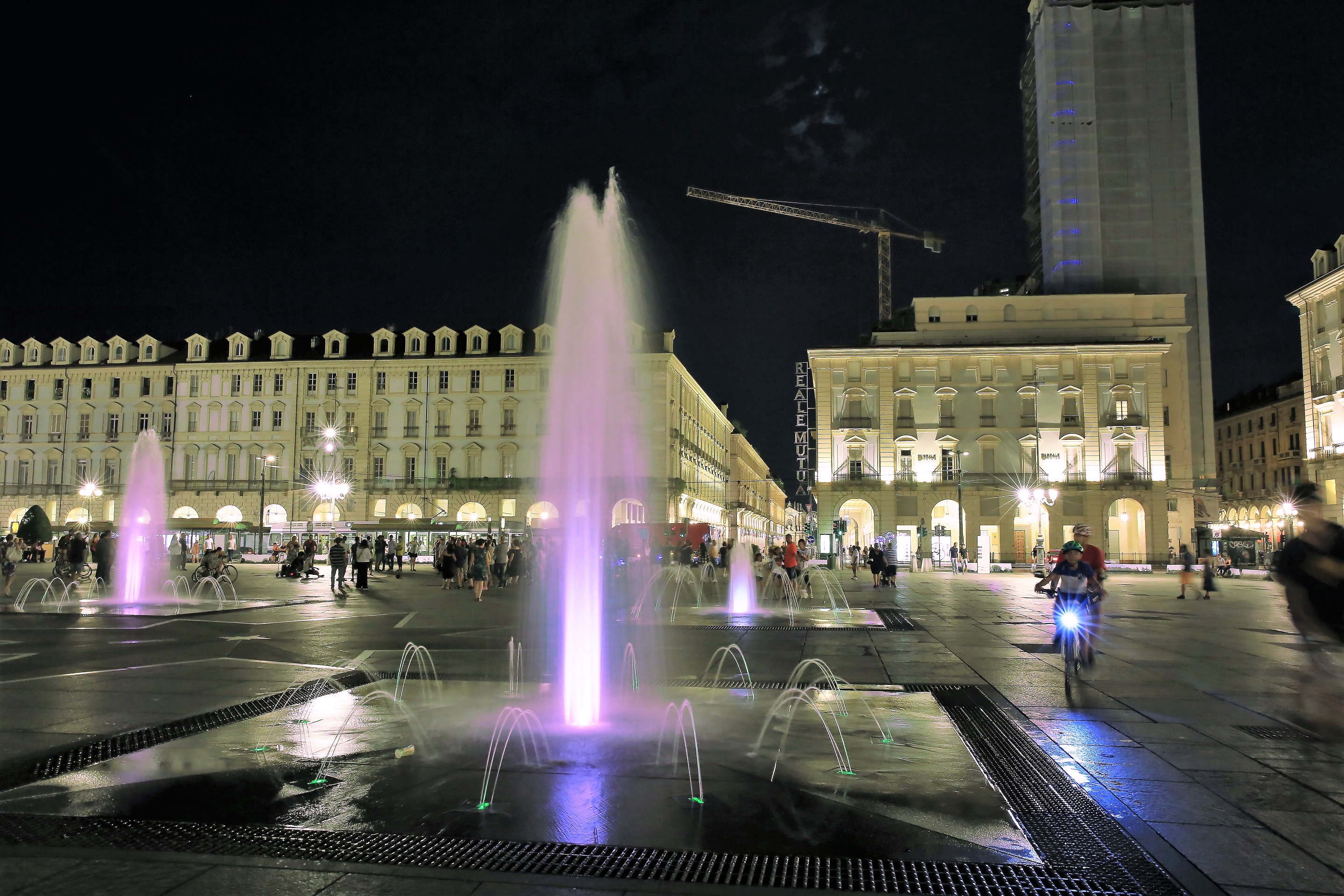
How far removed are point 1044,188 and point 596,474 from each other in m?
71.8

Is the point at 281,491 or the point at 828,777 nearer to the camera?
the point at 828,777

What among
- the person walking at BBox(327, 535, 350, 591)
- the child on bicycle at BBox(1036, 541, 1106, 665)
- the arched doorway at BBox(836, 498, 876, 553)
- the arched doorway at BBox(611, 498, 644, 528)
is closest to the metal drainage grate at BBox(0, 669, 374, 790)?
the child on bicycle at BBox(1036, 541, 1106, 665)

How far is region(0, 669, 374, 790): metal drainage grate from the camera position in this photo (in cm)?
579

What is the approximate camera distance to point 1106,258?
70688mm

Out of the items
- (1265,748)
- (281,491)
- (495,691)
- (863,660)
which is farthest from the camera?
(281,491)

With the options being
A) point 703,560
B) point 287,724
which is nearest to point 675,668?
point 287,724

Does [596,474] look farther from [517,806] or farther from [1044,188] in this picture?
[1044,188]

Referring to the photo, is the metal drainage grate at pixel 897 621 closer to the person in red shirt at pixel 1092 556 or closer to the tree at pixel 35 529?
the person in red shirt at pixel 1092 556

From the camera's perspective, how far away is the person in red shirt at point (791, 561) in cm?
2386

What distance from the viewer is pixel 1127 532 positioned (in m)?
61.9

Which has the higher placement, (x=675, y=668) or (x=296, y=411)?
(x=296, y=411)

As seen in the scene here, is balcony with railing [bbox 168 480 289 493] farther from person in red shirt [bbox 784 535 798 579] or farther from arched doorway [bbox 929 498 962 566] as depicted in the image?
person in red shirt [bbox 784 535 798 579]

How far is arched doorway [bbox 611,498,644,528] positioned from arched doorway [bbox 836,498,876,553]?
45.7ft

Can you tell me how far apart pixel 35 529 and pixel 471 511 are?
26266 millimetres
